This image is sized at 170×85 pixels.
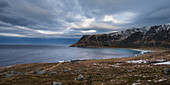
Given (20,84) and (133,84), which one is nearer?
(133,84)

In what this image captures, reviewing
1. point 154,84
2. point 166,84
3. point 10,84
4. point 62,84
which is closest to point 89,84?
point 62,84

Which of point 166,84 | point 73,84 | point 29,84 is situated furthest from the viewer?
point 29,84

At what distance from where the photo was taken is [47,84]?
14.3 meters

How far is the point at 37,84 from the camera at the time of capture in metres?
14.8

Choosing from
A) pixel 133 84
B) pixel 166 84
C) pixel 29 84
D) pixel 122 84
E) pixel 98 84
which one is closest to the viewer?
pixel 166 84

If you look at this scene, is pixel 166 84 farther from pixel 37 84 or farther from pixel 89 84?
pixel 37 84

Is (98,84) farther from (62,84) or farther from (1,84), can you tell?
(1,84)

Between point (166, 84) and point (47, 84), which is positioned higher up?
point (166, 84)

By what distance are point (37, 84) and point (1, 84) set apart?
250 inches

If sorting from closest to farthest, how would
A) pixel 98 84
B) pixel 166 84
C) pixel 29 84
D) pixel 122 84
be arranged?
pixel 166 84, pixel 122 84, pixel 98 84, pixel 29 84

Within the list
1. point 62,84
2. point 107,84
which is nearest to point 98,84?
point 107,84

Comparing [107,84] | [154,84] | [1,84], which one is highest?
[154,84]

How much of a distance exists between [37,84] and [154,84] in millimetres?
16189

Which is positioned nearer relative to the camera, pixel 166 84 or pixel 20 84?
pixel 166 84
